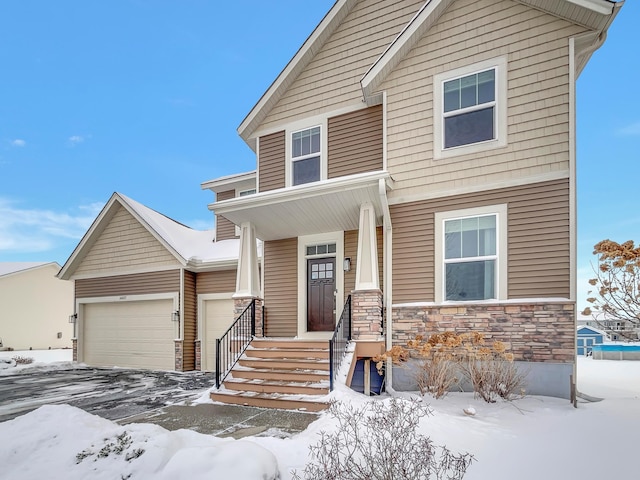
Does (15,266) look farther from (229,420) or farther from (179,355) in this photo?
(229,420)

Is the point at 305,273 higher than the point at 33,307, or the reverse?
the point at 305,273

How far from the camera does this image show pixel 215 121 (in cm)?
9656

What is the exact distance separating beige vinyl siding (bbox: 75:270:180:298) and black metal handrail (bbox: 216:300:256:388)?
4341 millimetres

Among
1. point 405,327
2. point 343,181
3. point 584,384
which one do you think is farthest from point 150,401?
point 584,384

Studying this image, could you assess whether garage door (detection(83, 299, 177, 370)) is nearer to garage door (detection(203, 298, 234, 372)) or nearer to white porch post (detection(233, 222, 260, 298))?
garage door (detection(203, 298, 234, 372))

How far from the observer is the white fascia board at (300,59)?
30.0 ft

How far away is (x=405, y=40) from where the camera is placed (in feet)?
25.1

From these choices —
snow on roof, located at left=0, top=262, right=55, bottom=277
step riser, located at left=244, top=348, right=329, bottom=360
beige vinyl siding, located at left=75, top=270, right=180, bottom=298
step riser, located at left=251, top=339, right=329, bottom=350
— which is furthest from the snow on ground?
snow on roof, located at left=0, top=262, right=55, bottom=277

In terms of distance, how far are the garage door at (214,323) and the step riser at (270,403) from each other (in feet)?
17.0

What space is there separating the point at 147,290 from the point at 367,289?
27.5ft

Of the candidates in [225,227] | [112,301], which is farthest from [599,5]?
[112,301]

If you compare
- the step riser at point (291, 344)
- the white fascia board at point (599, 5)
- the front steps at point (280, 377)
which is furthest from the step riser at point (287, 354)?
the white fascia board at point (599, 5)

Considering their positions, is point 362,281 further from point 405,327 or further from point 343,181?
point 343,181

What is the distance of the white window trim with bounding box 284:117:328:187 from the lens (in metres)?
9.12
